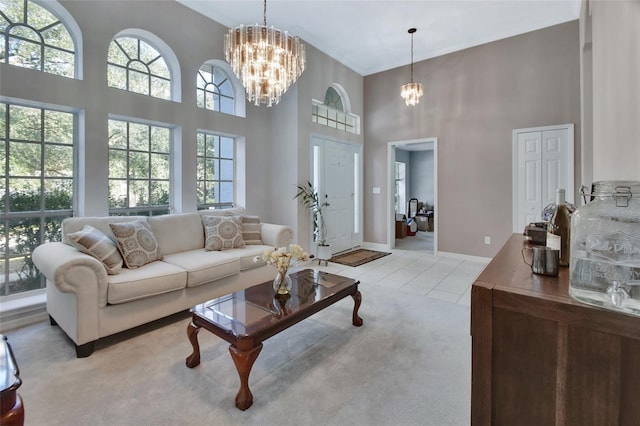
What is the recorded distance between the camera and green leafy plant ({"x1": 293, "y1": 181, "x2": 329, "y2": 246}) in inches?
184

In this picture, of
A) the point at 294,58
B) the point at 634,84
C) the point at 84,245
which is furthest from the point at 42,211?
the point at 634,84

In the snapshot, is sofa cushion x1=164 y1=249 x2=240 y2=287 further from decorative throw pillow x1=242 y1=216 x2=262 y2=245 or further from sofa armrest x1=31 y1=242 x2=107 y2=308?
sofa armrest x1=31 y1=242 x2=107 y2=308

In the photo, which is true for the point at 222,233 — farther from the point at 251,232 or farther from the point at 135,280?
the point at 135,280

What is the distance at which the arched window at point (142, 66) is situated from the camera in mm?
3268

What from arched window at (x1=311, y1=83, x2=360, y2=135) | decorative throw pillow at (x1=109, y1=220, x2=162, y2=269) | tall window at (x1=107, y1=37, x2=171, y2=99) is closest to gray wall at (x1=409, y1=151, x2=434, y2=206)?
arched window at (x1=311, y1=83, x2=360, y2=135)

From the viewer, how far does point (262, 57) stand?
8.79 ft

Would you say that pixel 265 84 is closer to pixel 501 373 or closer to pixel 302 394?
pixel 302 394

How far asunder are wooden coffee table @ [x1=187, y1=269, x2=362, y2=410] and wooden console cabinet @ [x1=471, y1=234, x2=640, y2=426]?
1.14m

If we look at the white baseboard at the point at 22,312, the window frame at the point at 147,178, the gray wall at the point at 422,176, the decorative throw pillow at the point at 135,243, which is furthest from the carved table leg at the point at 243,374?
the gray wall at the point at 422,176

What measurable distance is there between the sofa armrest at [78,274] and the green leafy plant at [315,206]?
281 centimetres

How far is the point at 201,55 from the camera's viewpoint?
388 centimetres

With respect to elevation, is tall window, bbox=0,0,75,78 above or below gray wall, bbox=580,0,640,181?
above

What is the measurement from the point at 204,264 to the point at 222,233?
706 mm

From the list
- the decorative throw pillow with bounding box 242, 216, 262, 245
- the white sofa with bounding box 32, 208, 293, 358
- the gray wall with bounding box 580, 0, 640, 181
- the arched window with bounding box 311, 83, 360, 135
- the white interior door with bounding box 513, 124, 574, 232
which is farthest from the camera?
the arched window with bounding box 311, 83, 360, 135
